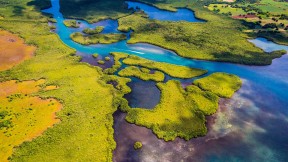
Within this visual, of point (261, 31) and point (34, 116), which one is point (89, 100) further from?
point (261, 31)

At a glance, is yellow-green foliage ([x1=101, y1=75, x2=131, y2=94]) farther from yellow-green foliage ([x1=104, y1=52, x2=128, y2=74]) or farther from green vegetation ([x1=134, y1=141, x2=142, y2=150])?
green vegetation ([x1=134, y1=141, x2=142, y2=150])

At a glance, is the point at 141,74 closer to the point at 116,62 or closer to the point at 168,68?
the point at 168,68

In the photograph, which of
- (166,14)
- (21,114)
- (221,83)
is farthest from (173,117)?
(166,14)

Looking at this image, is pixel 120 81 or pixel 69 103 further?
pixel 120 81

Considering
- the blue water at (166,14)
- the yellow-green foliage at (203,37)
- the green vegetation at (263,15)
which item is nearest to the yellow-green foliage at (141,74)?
the yellow-green foliage at (203,37)

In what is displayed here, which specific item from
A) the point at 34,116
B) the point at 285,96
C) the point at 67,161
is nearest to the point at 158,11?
the point at 285,96

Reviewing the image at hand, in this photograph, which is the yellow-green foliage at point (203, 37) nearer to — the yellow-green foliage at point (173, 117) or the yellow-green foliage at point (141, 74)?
the yellow-green foliage at point (141, 74)
